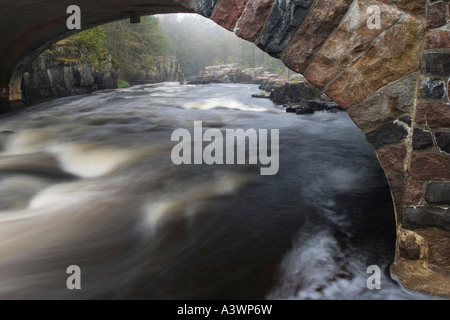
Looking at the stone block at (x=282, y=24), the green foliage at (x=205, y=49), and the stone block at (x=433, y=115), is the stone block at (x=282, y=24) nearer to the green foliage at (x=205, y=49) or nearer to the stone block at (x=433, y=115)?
the stone block at (x=433, y=115)

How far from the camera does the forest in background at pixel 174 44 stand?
30906 mm

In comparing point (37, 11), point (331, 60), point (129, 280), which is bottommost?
point (129, 280)

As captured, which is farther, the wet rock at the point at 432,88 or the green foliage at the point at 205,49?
the green foliage at the point at 205,49

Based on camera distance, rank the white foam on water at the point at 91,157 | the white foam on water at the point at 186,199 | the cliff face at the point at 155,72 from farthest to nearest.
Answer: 1. the cliff face at the point at 155,72
2. the white foam on water at the point at 91,157
3. the white foam on water at the point at 186,199

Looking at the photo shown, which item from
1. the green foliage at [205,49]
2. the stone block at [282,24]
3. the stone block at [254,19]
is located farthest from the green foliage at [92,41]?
the green foliage at [205,49]

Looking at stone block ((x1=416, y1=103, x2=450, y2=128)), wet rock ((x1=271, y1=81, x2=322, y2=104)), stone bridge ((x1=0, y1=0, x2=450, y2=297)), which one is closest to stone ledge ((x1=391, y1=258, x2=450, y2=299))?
stone bridge ((x1=0, y1=0, x2=450, y2=297))

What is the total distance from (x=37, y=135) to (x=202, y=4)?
25.1 ft

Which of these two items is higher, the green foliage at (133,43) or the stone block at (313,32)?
the green foliage at (133,43)

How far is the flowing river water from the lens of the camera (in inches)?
119

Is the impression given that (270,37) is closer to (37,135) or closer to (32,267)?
(32,267)

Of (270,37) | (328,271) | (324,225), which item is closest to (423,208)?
(328,271)

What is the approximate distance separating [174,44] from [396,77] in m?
64.1

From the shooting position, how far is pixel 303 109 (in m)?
12.1

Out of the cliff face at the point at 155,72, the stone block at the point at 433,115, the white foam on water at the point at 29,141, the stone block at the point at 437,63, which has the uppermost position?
the cliff face at the point at 155,72
